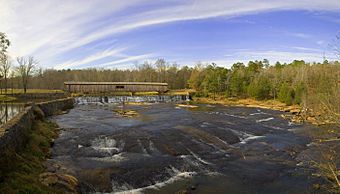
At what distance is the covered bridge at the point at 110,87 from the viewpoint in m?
68.7

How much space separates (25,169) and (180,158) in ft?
28.4

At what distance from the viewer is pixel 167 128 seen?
2575cm

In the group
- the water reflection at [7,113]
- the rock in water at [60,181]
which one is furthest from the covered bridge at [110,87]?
the rock in water at [60,181]

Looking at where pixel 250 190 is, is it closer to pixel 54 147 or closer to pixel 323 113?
pixel 323 113

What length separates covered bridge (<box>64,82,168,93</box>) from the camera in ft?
225

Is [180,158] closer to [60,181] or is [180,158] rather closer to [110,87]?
[60,181]

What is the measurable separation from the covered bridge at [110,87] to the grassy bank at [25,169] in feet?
178

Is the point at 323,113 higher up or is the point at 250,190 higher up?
the point at 323,113

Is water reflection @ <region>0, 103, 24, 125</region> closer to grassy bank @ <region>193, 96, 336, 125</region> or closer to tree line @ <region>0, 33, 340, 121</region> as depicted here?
tree line @ <region>0, 33, 340, 121</region>

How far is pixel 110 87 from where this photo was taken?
2899 inches

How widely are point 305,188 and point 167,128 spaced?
14.2m

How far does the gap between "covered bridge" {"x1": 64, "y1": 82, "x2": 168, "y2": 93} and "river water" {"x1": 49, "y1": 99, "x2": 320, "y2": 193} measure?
44.3 meters

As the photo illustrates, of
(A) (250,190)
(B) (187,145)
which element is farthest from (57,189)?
(B) (187,145)

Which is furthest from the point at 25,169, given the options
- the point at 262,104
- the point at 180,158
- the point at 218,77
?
the point at 218,77
